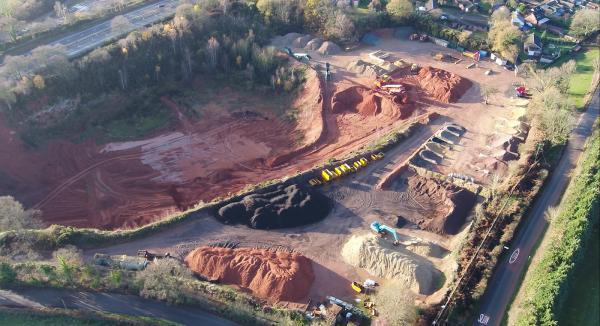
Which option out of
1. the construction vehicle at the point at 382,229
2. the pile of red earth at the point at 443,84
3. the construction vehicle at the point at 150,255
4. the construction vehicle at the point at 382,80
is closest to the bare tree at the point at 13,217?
the construction vehicle at the point at 150,255

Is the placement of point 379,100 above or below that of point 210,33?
below

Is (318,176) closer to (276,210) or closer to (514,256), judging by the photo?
(276,210)

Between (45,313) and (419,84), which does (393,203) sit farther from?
(45,313)

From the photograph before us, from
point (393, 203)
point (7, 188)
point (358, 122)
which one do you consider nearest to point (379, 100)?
point (358, 122)

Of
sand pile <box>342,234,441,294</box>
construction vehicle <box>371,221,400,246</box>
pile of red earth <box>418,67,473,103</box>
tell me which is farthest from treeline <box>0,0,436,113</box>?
sand pile <box>342,234,441,294</box>

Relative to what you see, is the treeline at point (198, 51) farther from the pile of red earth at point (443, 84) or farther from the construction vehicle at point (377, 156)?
the construction vehicle at point (377, 156)

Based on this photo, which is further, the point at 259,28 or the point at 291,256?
the point at 259,28

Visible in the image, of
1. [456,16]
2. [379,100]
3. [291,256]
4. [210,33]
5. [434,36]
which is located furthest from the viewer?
[456,16]
